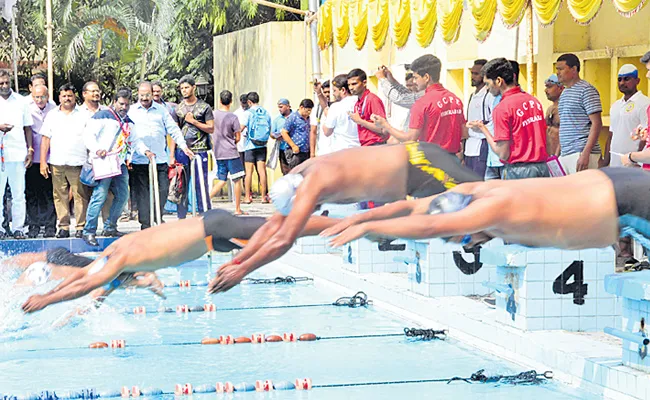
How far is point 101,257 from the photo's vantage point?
436 centimetres

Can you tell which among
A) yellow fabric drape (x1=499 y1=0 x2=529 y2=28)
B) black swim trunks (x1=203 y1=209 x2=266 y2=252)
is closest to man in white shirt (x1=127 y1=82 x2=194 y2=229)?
yellow fabric drape (x1=499 y1=0 x2=529 y2=28)

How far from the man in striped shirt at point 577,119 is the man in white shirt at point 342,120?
103 inches

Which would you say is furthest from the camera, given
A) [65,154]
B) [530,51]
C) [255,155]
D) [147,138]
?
[255,155]

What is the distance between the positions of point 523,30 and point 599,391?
325 inches

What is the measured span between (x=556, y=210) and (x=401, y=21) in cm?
1009

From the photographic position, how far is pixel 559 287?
7512 mm

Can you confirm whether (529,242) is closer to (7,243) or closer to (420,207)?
(420,207)

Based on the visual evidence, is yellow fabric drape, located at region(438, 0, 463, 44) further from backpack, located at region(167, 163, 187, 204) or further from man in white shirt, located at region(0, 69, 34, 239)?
man in white shirt, located at region(0, 69, 34, 239)

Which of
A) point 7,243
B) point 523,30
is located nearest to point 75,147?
point 7,243

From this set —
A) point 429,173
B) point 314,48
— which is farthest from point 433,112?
point 314,48

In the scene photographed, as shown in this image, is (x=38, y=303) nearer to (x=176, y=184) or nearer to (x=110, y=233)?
(x=110, y=233)

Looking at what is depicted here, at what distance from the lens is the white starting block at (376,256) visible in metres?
11.0

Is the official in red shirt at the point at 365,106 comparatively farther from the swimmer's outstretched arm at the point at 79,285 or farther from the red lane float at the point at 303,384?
the swimmer's outstretched arm at the point at 79,285

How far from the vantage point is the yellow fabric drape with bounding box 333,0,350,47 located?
15914 mm
